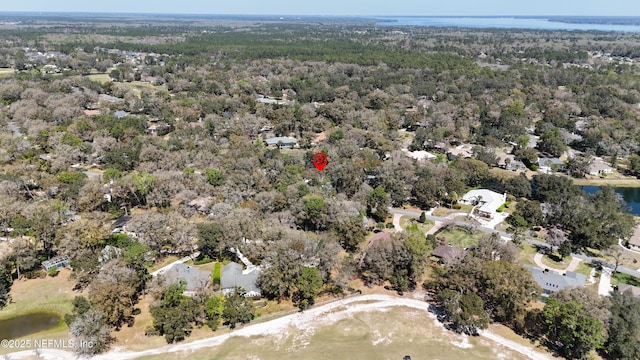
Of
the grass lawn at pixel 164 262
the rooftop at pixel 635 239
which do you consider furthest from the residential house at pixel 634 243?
the grass lawn at pixel 164 262

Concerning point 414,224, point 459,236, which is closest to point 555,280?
point 459,236

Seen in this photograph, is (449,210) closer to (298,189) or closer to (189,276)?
(298,189)

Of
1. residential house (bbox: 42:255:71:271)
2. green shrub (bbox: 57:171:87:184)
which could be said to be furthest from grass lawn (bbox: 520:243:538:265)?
green shrub (bbox: 57:171:87:184)

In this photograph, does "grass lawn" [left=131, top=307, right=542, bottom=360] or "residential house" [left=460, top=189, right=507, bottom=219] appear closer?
"grass lawn" [left=131, top=307, right=542, bottom=360]

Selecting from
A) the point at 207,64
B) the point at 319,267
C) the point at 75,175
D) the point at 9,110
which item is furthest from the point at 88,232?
the point at 207,64

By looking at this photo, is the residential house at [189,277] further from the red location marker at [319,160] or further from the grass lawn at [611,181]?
the grass lawn at [611,181]

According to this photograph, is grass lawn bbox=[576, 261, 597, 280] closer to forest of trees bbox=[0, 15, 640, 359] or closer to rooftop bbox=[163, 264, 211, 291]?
forest of trees bbox=[0, 15, 640, 359]

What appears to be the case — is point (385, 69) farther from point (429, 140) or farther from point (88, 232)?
point (88, 232)
